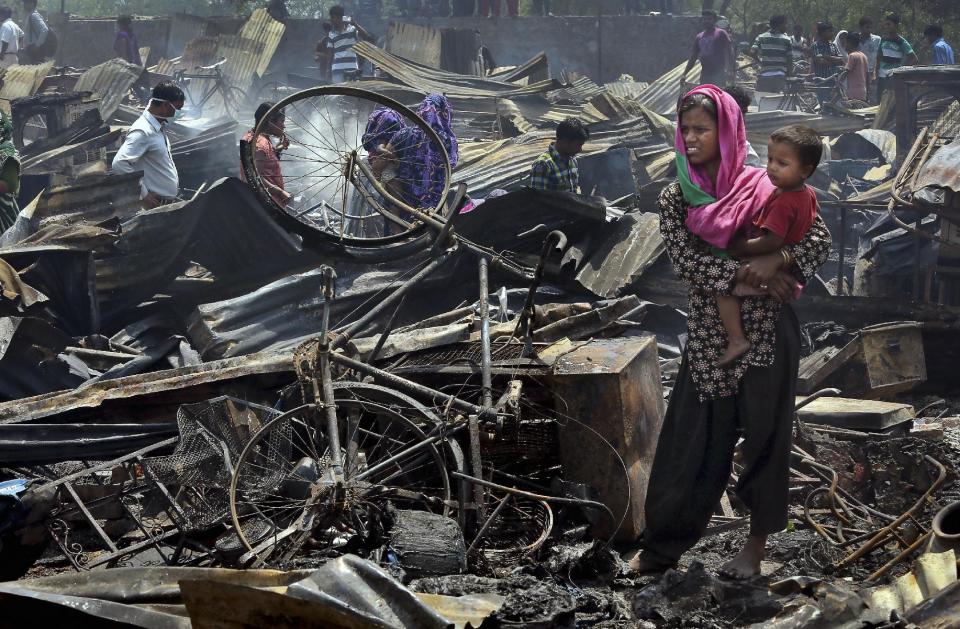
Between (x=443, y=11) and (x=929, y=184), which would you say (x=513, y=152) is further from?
(x=443, y=11)

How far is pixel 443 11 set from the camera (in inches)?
963

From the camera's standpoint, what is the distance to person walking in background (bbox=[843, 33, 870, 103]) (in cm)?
1777

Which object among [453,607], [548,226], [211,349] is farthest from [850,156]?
[453,607]

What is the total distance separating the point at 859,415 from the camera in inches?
252

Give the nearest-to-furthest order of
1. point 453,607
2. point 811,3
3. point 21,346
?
1. point 453,607
2. point 21,346
3. point 811,3

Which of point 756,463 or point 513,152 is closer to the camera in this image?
point 756,463

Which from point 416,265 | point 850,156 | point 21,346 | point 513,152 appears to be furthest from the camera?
point 850,156

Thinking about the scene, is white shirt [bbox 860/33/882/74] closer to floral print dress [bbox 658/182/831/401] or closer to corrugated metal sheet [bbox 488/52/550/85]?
corrugated metal sheet [bbox 488/52/550/85]

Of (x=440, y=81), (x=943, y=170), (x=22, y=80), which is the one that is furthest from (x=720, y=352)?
(x=22, y=80)

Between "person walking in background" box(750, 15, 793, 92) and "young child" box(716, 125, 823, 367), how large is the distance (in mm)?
14983

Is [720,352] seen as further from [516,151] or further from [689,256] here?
[516,151]

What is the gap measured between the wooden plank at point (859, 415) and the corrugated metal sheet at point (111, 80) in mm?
15686

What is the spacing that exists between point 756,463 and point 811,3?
21688 mm

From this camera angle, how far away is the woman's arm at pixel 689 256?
4.22 m
